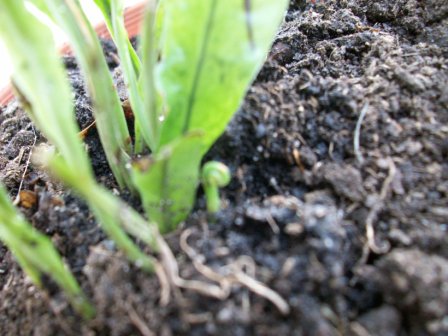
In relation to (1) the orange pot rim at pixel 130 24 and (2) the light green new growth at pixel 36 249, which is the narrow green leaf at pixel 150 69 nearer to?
(2) the light green new growth at pixel 36 249

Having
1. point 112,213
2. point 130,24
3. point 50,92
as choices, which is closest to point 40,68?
point 50,92

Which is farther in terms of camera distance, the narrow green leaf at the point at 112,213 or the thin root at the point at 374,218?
the thin root at the point at 374,218

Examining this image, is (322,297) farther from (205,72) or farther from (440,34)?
(440,34)

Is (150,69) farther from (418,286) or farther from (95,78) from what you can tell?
(418,286)

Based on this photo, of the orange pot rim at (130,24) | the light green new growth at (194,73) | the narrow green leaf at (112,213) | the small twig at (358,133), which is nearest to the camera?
the narrow green leaf at (112,213)

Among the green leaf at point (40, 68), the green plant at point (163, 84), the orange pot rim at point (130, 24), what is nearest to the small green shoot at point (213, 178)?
the green plant at point (163, 84)

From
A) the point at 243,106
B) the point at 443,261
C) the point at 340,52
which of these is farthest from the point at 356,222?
the point at 340,52
